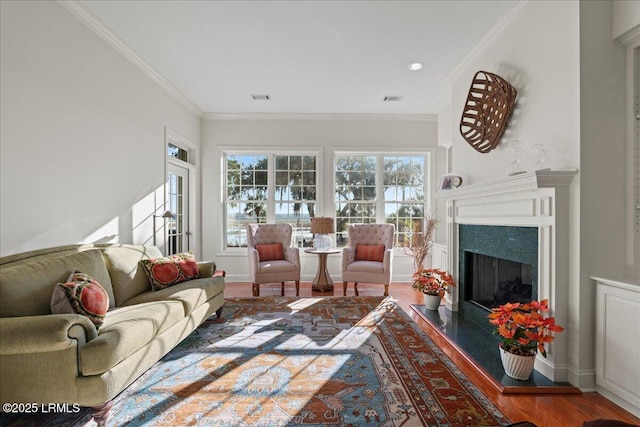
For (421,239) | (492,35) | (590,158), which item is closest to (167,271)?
(590,158)

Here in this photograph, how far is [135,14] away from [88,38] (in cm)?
50

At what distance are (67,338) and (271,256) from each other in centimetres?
337

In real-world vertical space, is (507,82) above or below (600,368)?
above

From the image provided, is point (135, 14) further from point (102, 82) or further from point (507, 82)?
point (507, 82)

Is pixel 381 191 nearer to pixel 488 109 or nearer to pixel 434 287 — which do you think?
pixel 434 287

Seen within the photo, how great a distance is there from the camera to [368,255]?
491cm

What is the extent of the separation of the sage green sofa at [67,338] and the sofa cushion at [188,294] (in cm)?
11

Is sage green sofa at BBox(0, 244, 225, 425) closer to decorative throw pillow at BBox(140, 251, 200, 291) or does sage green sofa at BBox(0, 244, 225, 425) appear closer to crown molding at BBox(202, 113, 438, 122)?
decorative throw pillow at BBox(140, 251, 200, 291)

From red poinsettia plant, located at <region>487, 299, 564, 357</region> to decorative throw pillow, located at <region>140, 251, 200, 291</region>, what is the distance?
2731 mm

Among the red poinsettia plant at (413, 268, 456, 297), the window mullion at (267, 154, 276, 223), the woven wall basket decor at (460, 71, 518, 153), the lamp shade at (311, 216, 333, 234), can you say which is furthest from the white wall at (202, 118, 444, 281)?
the woven wall basket decor at (460, 71, 518, 153)

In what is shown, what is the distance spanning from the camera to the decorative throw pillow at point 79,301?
1.93m

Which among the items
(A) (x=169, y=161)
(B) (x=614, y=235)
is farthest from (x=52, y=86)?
(B) (x=614, y=235)

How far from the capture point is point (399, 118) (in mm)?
5629

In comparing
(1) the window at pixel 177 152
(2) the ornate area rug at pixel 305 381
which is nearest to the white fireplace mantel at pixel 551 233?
(2) the ornate area rug at pixel 305 381
